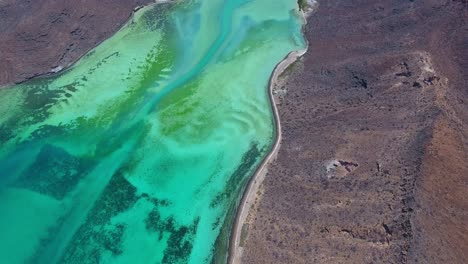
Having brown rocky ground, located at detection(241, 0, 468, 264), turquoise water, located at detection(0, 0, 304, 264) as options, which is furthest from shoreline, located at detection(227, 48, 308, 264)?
turquoise water, located at detection(0, 0, 304, 264)

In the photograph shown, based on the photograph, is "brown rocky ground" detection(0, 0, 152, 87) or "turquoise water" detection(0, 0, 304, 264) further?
"brown rocky ground" detection(0, 0, 152, 87)

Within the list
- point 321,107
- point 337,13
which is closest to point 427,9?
point 337,13

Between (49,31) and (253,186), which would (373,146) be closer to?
(253,186)

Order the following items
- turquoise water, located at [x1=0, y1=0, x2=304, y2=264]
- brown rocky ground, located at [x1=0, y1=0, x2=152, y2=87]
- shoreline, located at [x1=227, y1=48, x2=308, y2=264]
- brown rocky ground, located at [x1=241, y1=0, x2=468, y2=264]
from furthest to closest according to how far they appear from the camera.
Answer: brown rocky ground, located at [x1=0, y1=0, x2=152, y2=87] < turquoise water, located at [x1=0, y1=0, x2=304, y2=264] < shoreline, located at [x1=227, y1=48, x2=308, y2=264] < brown rocky ground, located at [x1=241, y1=0, x2=468, y2=264]

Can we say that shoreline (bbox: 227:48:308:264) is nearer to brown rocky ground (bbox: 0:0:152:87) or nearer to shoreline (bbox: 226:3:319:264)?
shoreline (bbox: 226:3:319:264)

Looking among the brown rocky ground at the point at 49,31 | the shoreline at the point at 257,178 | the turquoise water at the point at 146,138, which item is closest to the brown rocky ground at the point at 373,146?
the shoreline at the point at 257,178

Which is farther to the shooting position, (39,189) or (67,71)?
(67,71)

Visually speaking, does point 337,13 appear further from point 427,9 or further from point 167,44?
point 167,44

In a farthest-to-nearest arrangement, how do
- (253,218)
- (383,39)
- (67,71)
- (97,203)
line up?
(67,71)
(383,39)
(97,203)
(253,218)
